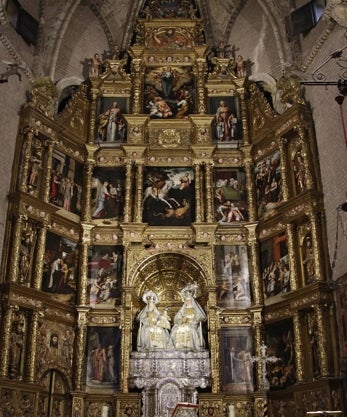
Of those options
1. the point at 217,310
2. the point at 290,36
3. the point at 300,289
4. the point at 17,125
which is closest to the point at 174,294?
the point at 217,310

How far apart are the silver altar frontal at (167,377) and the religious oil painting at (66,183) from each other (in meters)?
5.33

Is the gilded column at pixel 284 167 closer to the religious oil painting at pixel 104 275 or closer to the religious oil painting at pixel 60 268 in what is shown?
the religious oil painting at pixel 104 275

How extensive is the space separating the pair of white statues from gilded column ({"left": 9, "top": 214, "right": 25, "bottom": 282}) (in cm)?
423

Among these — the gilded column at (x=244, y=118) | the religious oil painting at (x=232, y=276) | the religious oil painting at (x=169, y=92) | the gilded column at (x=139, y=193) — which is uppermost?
the religious oil painting at (x=169, y=92)

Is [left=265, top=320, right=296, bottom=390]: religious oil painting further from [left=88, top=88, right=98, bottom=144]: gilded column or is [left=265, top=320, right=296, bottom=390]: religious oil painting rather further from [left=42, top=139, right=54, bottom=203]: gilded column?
[left=88, top=88, right=98, bottom=144]: gilded column

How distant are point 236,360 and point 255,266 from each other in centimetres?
298

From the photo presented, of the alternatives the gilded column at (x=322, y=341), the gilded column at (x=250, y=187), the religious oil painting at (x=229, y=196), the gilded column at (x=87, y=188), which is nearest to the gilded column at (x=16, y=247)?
the gilded column at (x=87, y=188)

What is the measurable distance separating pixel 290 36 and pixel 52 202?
9.74 m

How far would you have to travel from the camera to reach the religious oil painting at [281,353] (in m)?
15.7

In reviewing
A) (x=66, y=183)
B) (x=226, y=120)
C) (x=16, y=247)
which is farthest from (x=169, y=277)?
(x=226, y=120)

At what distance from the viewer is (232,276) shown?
1805 centimetres

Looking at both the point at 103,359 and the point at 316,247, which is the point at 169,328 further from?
the point at 316,247

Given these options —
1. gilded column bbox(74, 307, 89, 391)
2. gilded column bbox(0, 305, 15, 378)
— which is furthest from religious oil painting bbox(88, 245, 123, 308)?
gilded column bbox(0, 305, 15, 378)

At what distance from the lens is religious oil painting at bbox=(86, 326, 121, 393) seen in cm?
1678
